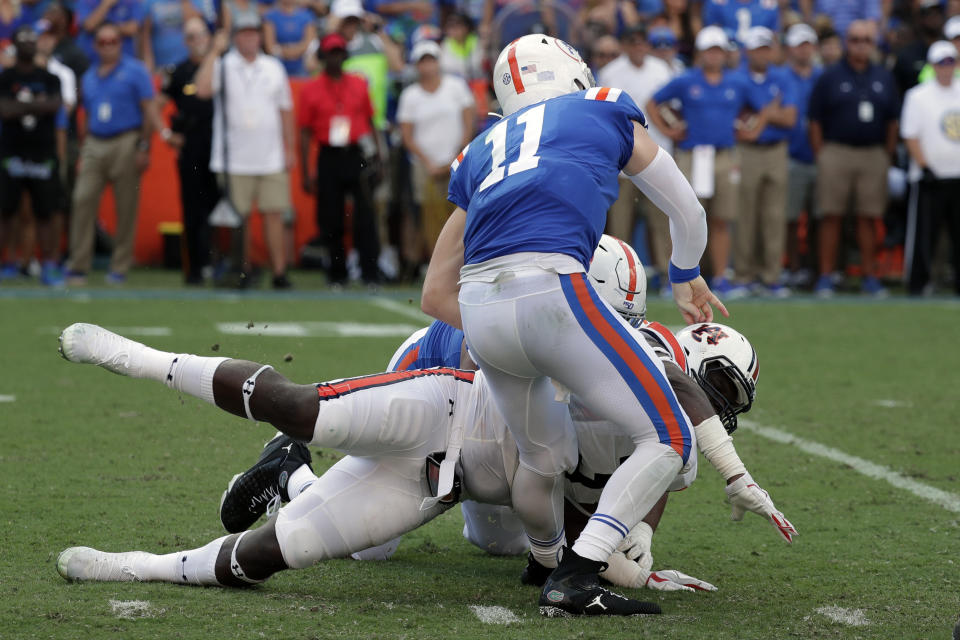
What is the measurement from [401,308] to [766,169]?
10.8ft

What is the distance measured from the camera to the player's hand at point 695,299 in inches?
155

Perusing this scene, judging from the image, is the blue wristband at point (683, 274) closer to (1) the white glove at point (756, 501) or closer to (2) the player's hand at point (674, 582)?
(1) the white glove at point (756, 501)

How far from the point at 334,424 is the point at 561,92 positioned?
110 centimetres

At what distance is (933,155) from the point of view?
1125 centimetres

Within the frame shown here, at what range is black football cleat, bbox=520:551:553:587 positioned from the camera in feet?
12.3

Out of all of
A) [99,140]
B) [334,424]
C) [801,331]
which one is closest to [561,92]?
[334,424]

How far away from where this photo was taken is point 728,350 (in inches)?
154


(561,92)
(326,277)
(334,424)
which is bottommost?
(326,277)

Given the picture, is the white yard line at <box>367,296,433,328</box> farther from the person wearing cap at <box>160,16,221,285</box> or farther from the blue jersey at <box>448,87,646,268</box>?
the blue jersey at <box>448,87,646,268</box>

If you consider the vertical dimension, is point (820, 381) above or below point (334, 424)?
below

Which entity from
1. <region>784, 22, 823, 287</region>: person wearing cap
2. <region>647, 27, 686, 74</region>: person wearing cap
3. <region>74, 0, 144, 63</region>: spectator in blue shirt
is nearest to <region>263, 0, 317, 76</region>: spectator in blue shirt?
<region>74, 0, 144, 63</region>: spectator in blue shirt

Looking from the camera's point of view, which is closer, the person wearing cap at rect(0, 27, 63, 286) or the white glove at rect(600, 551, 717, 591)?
the white glove at rect(600, 551, 717, 591)

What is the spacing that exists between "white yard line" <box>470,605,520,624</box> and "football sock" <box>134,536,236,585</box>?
0.68 meters

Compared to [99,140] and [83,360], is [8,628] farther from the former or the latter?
[99,140]
